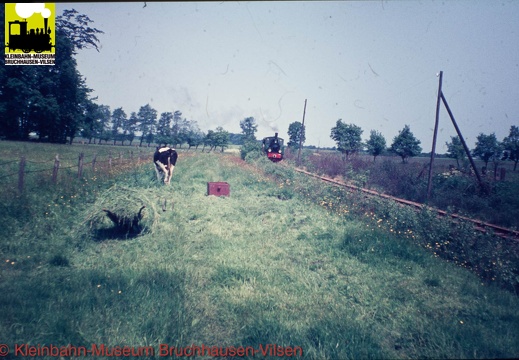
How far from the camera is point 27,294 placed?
12.1ft

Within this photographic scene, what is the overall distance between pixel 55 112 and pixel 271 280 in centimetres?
3808

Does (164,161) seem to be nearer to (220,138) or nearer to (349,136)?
(349,136)

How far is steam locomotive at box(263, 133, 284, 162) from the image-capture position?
3022 cm

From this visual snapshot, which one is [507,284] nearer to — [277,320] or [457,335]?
[457,335]

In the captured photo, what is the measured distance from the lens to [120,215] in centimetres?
631

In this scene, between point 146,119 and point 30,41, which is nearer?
point 30,41

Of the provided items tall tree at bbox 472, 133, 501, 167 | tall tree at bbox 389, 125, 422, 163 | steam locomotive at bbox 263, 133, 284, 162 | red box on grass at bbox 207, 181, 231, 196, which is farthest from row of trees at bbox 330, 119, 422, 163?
red box on grass at bbox 207, 181, 231, 196

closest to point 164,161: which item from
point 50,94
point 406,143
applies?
point 50,94

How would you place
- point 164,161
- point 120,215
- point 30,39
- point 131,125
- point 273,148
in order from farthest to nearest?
point 131,125 < point 273,148 < point 164,161 < point 120,215 < point 30,39

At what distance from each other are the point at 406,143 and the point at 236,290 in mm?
48909

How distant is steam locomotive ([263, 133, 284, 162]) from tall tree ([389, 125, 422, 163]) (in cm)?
2538

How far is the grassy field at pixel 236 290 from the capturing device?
10.3 ft

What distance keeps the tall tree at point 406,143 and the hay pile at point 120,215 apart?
1836 inches

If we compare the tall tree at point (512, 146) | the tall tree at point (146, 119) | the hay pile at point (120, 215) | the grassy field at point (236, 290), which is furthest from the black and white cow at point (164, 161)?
the tall tree at point (146, 119)
